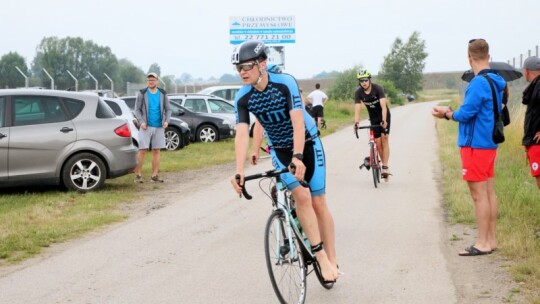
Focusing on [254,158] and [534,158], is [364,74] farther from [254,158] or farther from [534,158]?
[254,158]

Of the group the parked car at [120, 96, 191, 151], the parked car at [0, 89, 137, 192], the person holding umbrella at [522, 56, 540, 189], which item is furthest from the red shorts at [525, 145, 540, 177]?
the parked car at [120, 96, 191, 151]

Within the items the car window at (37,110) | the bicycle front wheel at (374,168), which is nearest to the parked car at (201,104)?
the bicycle front wheel at (374,168)

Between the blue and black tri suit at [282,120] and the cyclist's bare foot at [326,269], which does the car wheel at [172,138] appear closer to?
the blue and black tri suit at [282,120]

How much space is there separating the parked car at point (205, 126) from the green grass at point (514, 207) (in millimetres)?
8252

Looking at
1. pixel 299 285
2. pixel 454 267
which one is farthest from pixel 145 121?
pixel 299 285

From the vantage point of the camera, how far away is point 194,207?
35.8ft

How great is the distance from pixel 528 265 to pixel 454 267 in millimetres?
657

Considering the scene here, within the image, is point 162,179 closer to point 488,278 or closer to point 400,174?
point 400,174

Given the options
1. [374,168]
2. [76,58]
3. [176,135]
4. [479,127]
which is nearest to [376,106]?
[374,168]

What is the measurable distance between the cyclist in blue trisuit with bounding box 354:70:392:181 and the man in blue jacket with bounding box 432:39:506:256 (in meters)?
5.53

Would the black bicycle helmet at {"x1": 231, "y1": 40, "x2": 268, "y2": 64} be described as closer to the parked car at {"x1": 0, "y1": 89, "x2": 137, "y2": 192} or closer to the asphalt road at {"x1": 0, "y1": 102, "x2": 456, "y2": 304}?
the asphalt road at {"x1": 0, "y1": 102, "x2": 456, "y2": 304}

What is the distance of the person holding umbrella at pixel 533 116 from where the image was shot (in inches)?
318

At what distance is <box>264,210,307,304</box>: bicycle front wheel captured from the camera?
17.6 ft

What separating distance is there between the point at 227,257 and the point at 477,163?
2474 mm
